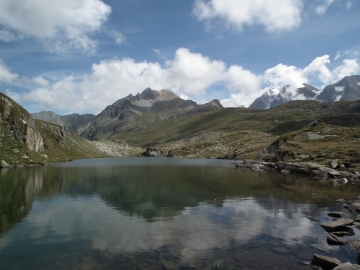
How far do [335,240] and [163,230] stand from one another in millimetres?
15634

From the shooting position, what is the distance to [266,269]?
17062 millimetres

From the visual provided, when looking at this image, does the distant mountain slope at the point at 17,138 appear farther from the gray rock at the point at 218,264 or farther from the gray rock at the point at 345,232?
the gray rock at the point at 345,232

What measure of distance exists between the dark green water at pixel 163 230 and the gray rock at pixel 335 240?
58cm

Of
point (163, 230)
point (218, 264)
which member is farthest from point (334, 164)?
point (218, 264)

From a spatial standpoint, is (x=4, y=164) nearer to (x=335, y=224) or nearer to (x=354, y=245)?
(x=335, y=224)

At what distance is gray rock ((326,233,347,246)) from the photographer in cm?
2158

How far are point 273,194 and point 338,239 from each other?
73.5ft

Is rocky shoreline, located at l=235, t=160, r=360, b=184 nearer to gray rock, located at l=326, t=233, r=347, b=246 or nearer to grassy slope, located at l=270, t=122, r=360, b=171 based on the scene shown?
grassy slope, located at l=270, t=122, r=360, b=171

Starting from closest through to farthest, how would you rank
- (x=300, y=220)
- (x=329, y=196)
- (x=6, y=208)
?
(x=300, y=220) → (x=6, y=208) → (x=329, y=196)

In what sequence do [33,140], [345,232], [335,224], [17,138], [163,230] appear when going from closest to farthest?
[345,232] < [163,230] < [335,224] < [17,138] < [33,140]

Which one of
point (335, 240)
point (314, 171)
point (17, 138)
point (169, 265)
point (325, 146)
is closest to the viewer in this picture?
point (169, 265)

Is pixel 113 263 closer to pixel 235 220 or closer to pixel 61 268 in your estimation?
pixel 61 268

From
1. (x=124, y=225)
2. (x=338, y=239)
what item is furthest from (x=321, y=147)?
(x=124, y=225)

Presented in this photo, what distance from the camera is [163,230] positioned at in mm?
24906
